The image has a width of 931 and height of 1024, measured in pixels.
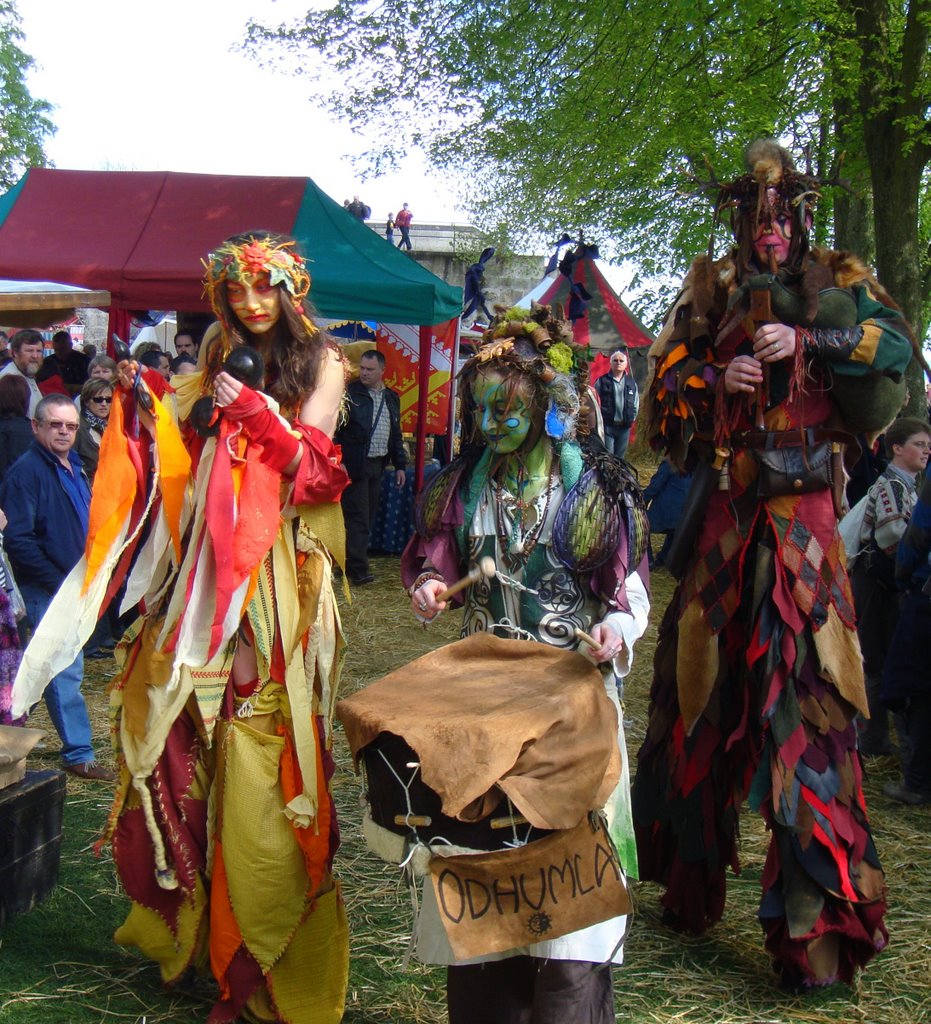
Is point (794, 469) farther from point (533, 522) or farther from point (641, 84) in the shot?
point (641, 84)

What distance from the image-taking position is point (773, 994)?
10.8ft

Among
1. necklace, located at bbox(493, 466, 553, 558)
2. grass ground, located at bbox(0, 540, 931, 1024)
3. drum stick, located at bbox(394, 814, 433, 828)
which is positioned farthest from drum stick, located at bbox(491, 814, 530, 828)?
grass ground, located at bbox(0, 540, 931, 1024)

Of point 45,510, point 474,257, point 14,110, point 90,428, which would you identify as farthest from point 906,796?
point 14,110

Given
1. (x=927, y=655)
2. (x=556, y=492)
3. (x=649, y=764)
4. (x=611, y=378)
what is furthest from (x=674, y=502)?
(x=556, y=492)

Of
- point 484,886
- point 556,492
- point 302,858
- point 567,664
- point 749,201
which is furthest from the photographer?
point 749,201

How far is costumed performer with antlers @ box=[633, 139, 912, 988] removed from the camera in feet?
10.6

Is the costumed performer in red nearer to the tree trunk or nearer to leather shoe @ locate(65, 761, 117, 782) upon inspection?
leather shoe @ locate(65, 761, 117, 782)

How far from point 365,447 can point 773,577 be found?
21.0 ft

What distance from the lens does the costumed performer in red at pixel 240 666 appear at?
306 centimetres

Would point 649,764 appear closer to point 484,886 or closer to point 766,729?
point 766,729

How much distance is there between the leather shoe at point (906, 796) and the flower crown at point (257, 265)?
3437 millimetres

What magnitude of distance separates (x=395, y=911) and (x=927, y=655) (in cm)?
262

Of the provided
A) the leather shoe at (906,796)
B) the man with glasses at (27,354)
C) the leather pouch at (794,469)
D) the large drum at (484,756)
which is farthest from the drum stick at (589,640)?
the man with glasses at (27,354)

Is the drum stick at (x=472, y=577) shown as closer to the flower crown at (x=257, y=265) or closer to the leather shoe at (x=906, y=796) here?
the flower crown at (x=257, y=265)
